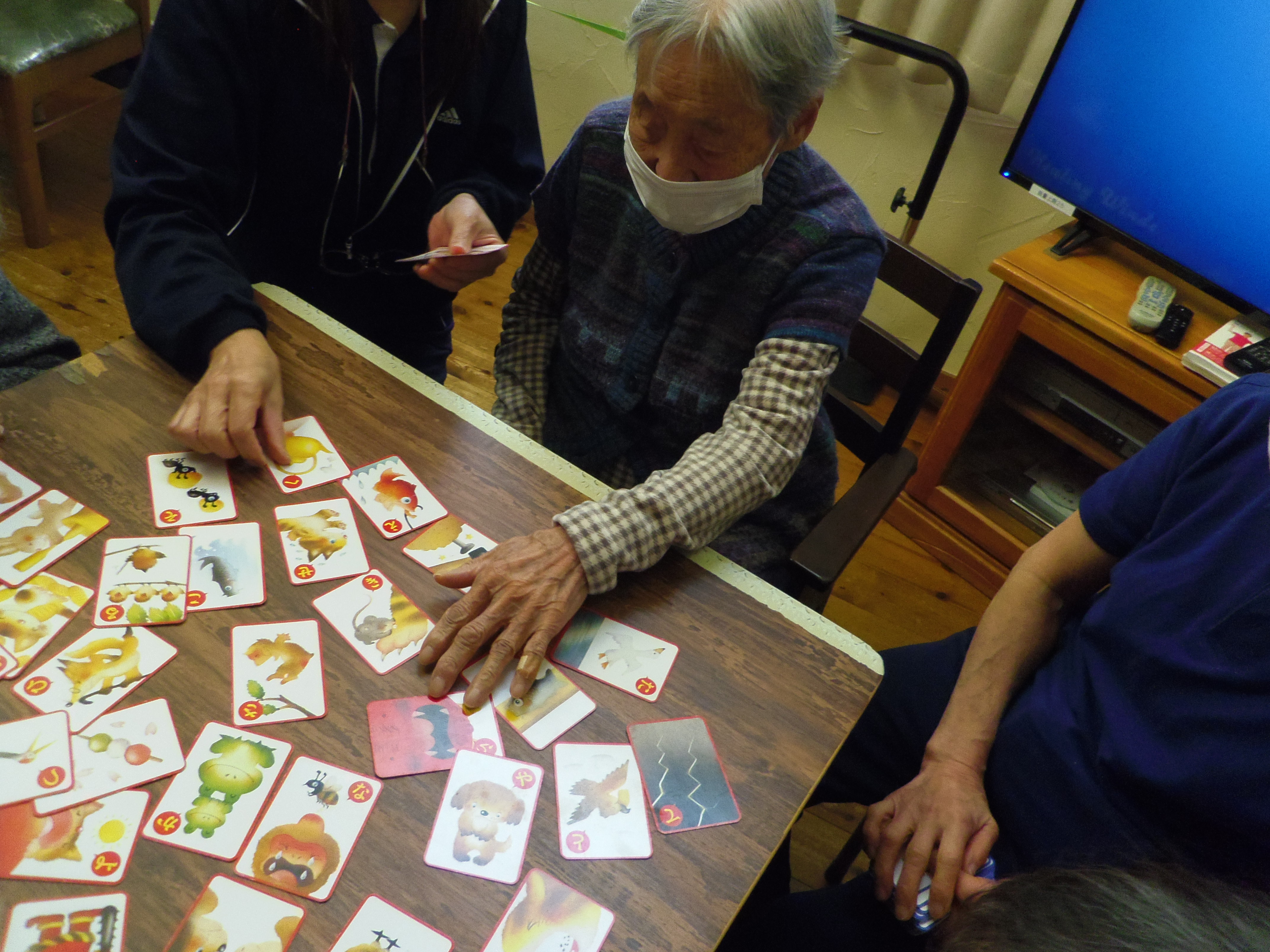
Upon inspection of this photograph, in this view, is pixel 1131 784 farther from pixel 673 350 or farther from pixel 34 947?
pixel 34 947

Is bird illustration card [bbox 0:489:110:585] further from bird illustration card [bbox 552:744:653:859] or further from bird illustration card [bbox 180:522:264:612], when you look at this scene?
bird illustration card [bbox 552:744:653:859]

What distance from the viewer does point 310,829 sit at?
77 centimetres

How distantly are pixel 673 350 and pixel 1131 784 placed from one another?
79 cm

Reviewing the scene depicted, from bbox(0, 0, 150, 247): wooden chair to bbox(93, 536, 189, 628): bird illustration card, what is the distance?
7.35 ft

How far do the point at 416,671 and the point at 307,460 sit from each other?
335 millimetres

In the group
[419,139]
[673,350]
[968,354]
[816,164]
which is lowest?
[968,354]

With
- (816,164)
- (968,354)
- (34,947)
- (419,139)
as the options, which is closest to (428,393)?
(419,139)

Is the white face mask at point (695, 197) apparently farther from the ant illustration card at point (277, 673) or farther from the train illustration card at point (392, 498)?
the ant illustration card at point (277, 673)

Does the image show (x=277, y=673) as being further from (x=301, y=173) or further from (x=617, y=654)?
(x=301, y=173)

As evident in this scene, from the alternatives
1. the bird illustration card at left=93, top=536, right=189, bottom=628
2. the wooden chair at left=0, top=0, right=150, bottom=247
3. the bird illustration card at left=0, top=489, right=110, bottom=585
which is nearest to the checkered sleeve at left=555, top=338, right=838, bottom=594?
the bird illustration card at left=93, top=536, right=189, bottom=628

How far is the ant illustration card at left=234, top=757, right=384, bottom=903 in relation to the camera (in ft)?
2.44

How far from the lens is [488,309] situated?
9.71 ft

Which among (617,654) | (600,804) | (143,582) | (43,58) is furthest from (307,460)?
(43,58)

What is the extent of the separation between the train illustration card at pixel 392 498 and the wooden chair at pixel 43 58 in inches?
87.9
